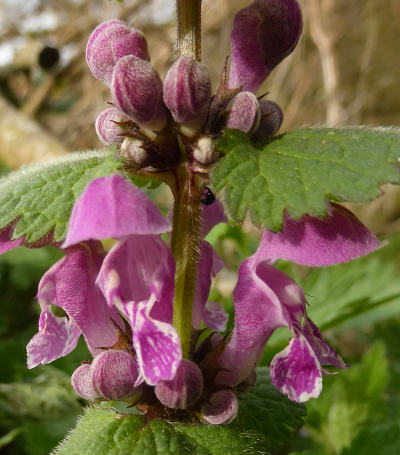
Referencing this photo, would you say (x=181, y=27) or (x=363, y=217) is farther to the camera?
(x=363, y=217)

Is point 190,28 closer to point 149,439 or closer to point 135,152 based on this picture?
point 135,152

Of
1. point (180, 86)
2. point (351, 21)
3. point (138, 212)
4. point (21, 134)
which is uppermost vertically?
point (180, 86)

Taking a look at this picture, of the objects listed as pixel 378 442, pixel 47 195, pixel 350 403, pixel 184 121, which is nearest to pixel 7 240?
pixel 47 195

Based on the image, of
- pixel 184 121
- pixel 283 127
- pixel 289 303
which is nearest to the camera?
pixel 184 121

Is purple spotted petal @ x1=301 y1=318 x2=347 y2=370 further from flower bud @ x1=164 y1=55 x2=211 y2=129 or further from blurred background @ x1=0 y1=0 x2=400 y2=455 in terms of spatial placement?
blurred background @ x1=0 y1=0 x2=400 y2=455

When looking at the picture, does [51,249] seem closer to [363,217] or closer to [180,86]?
[180,86]

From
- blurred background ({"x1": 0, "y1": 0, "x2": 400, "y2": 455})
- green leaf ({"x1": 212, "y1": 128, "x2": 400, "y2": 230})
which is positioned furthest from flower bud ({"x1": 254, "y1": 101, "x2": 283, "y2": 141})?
blurred background ({"x1": 0, "y1": 0, "x2": 400, "y2": 455})

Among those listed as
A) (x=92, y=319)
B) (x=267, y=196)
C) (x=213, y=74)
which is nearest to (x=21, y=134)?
(x=213, y=74)
